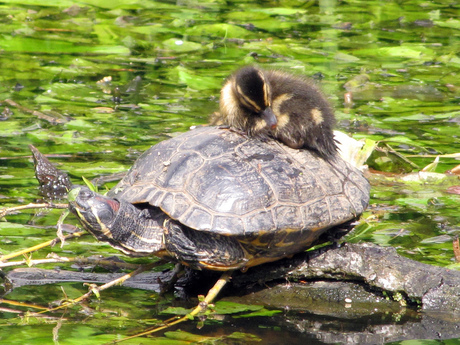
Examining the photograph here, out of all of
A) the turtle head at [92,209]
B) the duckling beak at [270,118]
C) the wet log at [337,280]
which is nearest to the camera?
the turtle head at [92,209]

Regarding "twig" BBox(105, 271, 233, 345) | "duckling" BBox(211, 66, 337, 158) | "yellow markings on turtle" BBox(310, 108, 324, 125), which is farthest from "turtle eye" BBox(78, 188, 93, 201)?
"yellow markings on turtle" BBox(310, 108, 324, 125)

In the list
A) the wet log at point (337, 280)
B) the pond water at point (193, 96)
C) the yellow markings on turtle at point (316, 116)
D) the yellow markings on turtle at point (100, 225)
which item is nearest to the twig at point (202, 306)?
the pond water at point (193, 96)

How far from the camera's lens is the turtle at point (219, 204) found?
361 centimetres

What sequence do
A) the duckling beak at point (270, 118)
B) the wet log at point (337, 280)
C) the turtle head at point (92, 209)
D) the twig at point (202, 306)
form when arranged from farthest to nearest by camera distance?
1. the duckling beak at point (270, 118)
2. the wet log at point (337, 280)
3. the turtle head at point (92, 209)
4. the twig at point (202, 306)

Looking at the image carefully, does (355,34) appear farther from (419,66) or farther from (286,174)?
(286,174)

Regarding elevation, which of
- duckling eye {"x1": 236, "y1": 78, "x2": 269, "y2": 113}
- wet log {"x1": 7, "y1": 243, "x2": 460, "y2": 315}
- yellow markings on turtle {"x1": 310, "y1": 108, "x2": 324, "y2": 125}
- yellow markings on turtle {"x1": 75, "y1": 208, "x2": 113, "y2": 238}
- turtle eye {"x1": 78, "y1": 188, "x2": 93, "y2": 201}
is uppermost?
duckling eye {"x1": 236, "y1": 78, "x2": 269, "y2": 113}

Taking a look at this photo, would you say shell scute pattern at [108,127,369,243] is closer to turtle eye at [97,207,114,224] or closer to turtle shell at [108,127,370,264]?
turtle shell at [108,127,370,264]

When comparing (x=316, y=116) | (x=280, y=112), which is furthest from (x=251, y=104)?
(x=316, y=116)

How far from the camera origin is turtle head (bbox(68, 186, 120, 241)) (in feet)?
11.7

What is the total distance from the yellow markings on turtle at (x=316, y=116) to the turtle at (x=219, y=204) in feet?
0.69

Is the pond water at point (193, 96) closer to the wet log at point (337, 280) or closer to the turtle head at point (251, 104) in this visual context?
the wet log at point (337, 280)

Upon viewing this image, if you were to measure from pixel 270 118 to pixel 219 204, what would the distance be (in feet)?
2.26

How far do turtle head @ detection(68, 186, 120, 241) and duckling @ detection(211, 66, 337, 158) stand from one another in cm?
98

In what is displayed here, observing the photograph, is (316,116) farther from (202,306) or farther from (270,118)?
(202,306)
